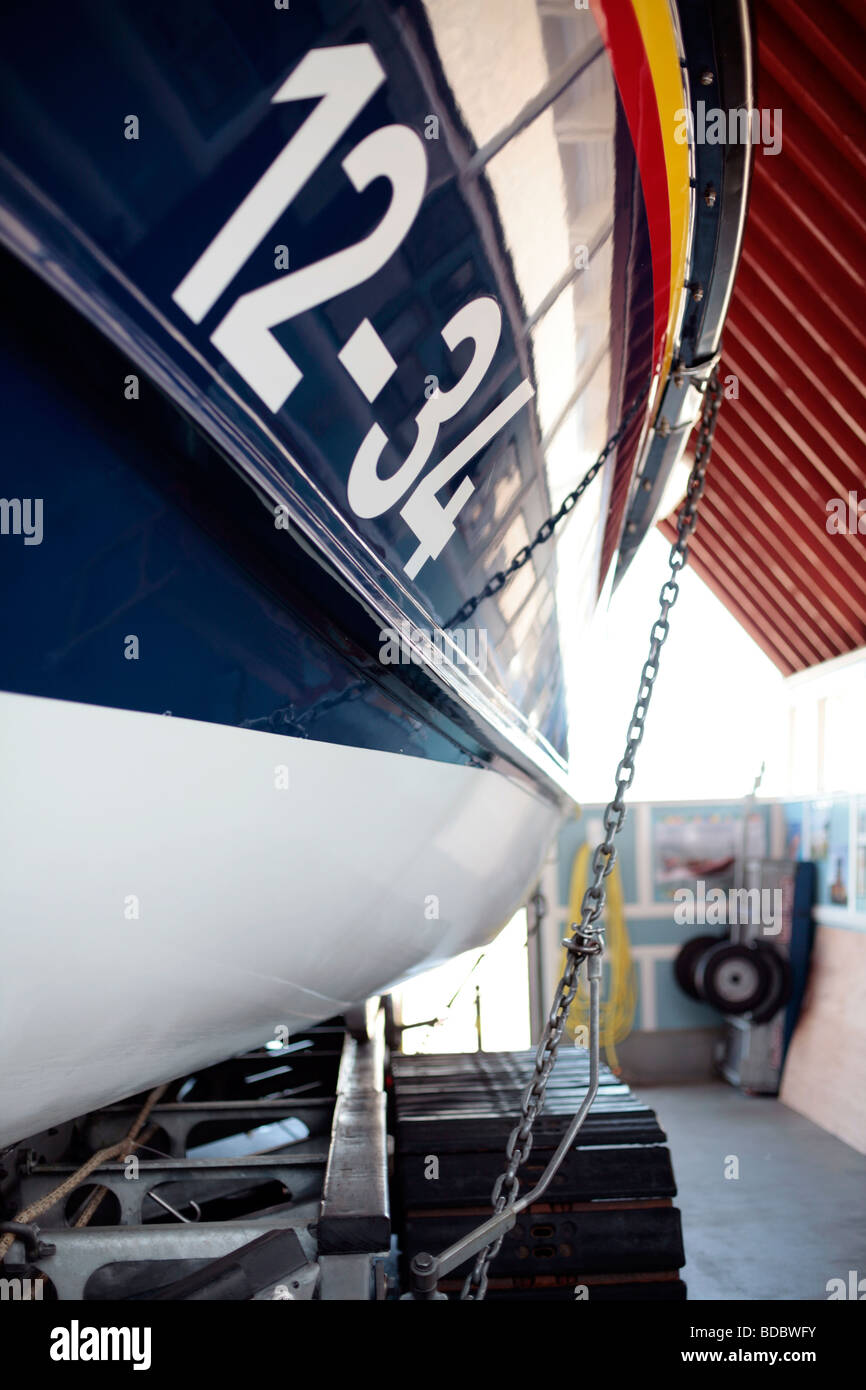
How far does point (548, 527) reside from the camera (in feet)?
5.24

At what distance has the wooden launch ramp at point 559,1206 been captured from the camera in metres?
2.39

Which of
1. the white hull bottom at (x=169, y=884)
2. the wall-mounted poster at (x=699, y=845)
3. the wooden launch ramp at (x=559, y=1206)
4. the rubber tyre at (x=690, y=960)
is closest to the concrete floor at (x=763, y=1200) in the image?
the rubber tyre at (x=690, y=960)

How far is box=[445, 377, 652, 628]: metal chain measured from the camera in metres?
1.34

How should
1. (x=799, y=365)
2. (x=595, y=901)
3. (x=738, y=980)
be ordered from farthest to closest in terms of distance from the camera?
1. (x=738, y=980)
2. (x=799, y=365)
3. (x=595, y=901)

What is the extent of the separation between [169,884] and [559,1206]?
6.40 feet

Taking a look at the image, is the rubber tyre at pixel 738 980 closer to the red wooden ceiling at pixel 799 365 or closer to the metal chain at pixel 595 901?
the red wooden ceiling at pixel 799 365

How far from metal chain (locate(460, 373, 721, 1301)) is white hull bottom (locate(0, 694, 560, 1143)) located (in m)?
0.40

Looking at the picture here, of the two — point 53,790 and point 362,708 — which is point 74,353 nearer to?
point 53,790

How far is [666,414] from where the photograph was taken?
209 cm

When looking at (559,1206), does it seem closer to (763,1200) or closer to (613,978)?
(763,1200)

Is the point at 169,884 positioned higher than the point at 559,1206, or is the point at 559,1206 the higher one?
the point at 169,884

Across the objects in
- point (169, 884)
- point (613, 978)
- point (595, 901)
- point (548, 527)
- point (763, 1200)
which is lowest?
point (763, 1200)

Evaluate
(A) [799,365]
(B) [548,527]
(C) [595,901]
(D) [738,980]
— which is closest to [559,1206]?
(C) [595,901]

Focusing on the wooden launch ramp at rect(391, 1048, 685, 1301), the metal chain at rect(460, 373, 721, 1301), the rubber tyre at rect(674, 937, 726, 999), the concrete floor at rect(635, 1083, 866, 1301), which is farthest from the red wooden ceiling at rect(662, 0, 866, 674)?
the wooden launch ramp at rect(391, 1048, 685, 1301)
